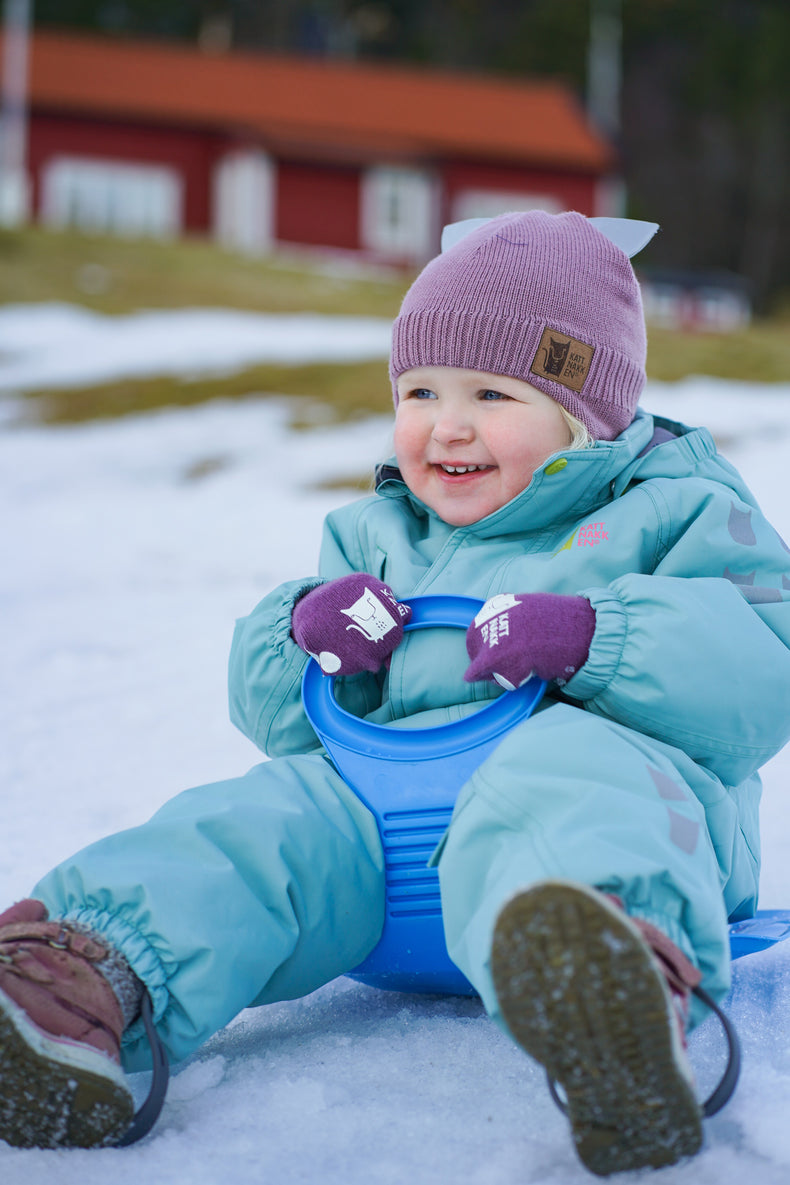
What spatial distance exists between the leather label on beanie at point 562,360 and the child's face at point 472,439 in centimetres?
4

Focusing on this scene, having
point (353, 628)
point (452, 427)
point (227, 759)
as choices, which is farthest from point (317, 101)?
point (353, 628)

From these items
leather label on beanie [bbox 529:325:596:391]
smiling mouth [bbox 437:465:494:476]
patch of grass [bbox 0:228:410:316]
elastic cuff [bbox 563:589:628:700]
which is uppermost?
leather label on beanie [bbox 529:325:596:391]

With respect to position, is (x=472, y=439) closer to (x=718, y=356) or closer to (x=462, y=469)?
(x=462, y=469)

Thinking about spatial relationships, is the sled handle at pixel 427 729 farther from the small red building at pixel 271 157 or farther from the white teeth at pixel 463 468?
the small red building at pixel 271 157

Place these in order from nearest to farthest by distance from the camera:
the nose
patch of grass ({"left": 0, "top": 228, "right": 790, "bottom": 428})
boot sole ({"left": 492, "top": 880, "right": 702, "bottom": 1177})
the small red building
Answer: boot sole ({"left": 492, "top": 880, "right": 702, "bottom": 1177}), the nose, patch of grass ({"left": 0, "top": 228, "right": 790, "bottom": 428}), the small red building

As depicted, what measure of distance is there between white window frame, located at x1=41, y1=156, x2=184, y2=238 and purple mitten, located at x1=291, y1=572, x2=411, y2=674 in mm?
20675

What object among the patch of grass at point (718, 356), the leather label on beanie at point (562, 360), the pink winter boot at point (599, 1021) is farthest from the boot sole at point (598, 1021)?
the patch of grass at point (718, 356)

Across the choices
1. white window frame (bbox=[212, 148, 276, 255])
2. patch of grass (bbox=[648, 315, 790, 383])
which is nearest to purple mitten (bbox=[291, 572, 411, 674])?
patch of grass (bbox=[648, 315, 790, 383])

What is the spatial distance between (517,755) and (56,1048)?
591 mm

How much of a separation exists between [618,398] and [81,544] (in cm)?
332

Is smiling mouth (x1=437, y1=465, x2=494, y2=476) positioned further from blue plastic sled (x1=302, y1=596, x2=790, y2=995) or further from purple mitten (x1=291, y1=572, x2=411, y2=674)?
blue plastic sled (x1=302, y1=596, x2=790, y2=995)

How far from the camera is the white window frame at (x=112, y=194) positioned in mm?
21375

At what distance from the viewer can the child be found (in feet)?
4.00

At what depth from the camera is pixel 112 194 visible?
70.9 feet
